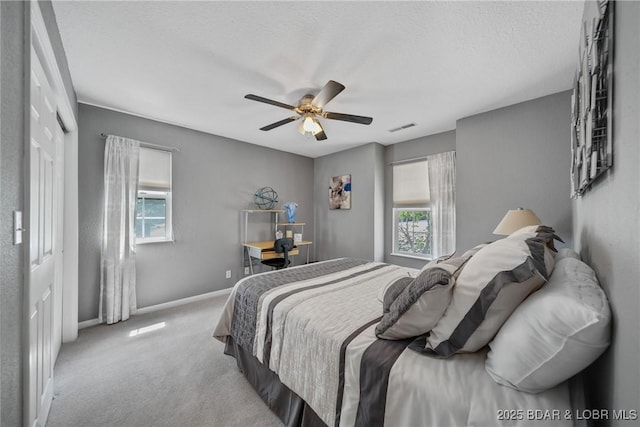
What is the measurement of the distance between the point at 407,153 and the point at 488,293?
140 inches

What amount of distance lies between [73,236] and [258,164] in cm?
259

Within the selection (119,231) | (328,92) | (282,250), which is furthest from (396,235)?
(119,231)

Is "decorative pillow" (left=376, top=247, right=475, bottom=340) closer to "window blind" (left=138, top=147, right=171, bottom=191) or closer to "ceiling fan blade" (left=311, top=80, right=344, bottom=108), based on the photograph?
"ceiling fan blade" (left=311, top=80, right=344, bottom=108)

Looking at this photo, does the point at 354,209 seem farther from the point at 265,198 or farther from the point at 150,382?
the point at 150,382

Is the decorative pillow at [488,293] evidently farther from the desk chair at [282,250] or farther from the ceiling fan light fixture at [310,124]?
the desk chair at [282,250]

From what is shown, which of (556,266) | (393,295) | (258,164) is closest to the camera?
(556,266)

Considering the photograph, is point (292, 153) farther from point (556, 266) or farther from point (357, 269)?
point (556, 266)

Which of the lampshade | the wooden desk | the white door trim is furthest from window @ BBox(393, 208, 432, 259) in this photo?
the white door trim

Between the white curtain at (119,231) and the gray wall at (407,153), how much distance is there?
3.84 m

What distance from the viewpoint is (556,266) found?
1008 mm

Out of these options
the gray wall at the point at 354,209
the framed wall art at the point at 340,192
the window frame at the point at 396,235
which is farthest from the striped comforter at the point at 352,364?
the framed wall art at the point at 340,192

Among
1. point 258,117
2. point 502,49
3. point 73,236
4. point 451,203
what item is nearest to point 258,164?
point 258,117

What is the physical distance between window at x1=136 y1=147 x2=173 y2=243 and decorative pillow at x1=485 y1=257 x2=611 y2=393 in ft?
12.2

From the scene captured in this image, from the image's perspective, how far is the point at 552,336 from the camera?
68 cm
